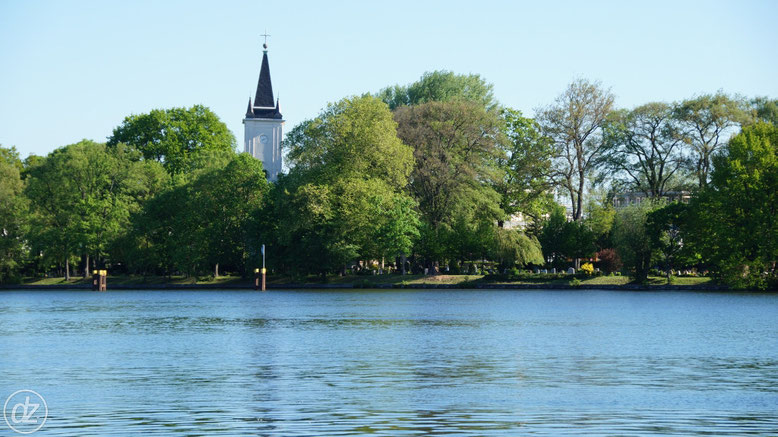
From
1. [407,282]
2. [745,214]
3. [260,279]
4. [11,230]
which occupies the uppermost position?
[11,230]

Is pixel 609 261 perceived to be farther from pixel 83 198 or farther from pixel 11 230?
pixel 11 230

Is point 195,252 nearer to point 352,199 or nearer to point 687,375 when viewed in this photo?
point 352,199

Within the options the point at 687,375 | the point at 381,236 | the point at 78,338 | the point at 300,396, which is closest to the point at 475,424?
the point at 300,396

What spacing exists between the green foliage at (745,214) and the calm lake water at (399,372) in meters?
22.7

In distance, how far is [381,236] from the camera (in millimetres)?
80812

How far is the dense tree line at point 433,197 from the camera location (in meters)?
75.8

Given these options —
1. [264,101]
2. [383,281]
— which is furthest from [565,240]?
[264,101]

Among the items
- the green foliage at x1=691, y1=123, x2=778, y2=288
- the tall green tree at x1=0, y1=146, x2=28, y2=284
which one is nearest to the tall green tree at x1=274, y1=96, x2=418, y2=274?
the green foliage at x1=691, y1=123, x2=778, y2=288

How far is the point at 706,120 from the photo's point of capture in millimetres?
84938

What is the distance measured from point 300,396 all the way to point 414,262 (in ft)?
231

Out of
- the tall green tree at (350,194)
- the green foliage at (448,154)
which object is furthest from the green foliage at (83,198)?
the green foliage at (448,154)

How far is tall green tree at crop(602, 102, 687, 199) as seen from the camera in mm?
87562

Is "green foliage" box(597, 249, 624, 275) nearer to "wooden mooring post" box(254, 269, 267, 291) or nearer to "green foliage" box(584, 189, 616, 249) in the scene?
"green foliage" box(584, 189, 616, 249)

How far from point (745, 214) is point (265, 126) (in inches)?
3336
